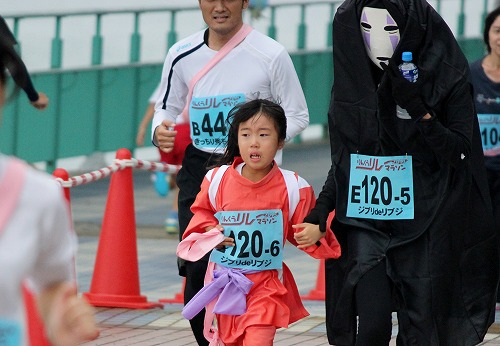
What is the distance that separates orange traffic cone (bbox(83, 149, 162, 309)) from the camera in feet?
28.8

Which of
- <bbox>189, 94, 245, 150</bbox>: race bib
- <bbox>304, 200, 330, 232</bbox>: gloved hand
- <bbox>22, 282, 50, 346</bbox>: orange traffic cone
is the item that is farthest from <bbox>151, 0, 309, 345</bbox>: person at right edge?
<bbox>22, 282, 50, 346</bbox>: orange traffic cone

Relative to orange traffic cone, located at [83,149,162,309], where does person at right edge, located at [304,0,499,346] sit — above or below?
above

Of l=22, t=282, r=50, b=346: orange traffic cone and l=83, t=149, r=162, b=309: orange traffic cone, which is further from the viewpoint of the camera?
l=83, t=149, r=162, b=309: orange traffic cone

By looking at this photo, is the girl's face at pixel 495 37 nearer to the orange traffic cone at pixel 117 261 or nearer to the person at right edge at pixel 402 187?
the orange traffic cone at pixel 117 261

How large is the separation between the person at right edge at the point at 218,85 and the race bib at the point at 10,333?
3.70m

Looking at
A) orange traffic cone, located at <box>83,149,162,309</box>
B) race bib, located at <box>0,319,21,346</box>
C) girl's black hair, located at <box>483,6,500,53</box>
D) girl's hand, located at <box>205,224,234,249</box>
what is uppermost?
girl's black hair, located at <box>483,6,500,53</box>

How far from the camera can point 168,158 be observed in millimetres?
9852

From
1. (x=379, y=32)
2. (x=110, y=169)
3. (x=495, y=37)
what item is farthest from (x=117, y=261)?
(x=379, y=32)

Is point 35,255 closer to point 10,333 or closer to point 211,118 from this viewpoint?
point 10,333

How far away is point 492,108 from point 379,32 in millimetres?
2922

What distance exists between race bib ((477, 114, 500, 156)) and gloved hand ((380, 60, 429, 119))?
300 centimetres

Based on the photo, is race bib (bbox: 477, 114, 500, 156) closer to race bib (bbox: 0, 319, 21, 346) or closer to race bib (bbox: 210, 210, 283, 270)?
race bib (bbox: 210, 210, 283, 270)

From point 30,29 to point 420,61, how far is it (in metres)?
9.24

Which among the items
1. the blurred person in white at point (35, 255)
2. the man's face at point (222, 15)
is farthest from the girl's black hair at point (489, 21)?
the blurred person in white at point (35, 255)
